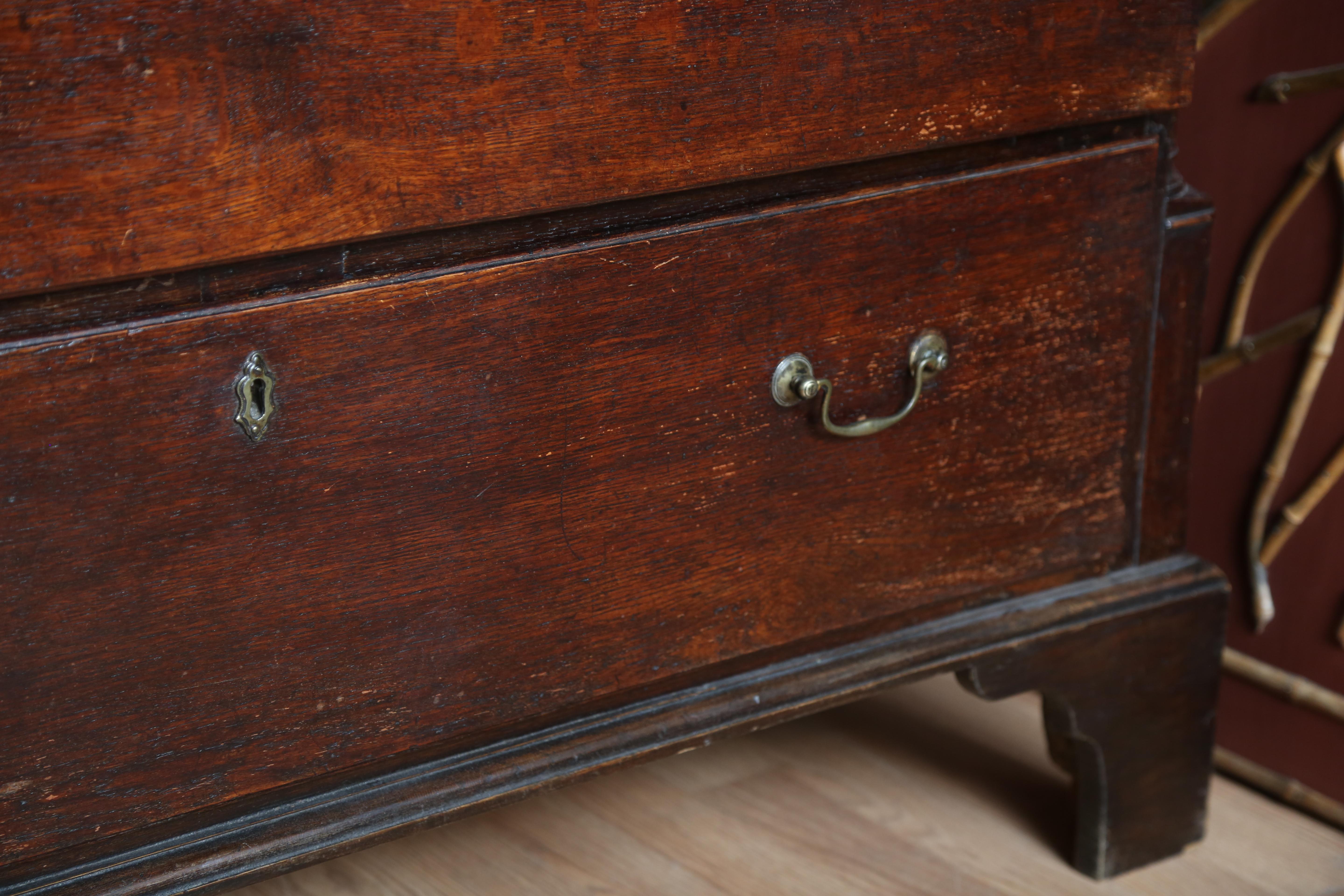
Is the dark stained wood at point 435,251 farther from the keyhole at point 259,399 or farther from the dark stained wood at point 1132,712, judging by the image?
the dark stained wood at point 1132,712

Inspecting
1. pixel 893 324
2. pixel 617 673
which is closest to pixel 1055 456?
pixel 893 324

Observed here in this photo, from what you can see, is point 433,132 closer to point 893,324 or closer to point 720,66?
point 720,66

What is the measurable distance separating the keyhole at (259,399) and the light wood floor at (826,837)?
0.43 metres

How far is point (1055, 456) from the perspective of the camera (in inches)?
33.3

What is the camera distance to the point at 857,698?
833 mm

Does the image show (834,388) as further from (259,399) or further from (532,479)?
(259,399)

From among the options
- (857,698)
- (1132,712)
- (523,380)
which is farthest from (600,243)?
(1132,712)

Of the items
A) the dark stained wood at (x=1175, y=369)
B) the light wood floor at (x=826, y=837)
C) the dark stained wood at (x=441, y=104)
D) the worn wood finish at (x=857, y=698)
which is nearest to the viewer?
the dark stained wood at (x=441, y=104)

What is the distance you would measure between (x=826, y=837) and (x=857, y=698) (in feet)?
0.78

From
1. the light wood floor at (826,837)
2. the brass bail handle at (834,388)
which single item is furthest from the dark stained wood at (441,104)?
the light wood floor at (826,837)

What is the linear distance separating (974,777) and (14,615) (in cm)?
78

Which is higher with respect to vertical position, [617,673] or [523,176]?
[523,176]

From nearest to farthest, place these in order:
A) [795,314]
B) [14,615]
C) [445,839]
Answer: [14,615]
[795,314]
[445,839]

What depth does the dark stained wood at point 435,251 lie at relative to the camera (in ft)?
1.93
